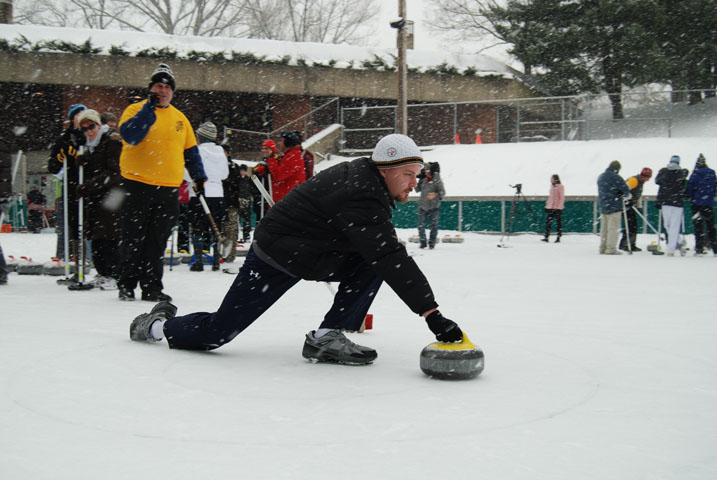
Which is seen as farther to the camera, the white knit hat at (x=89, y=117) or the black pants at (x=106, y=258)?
the black pants at (x=106, y=258)

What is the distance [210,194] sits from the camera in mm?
8688

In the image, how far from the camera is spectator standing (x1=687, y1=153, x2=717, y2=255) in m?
12.8

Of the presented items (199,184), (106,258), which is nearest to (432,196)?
(106,258)

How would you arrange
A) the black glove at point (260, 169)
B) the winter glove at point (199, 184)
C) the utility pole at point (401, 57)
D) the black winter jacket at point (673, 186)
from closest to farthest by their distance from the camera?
the winter glove at point (199, 184)
the black glove at point (260, 169)
the black winter jacket at point (673, 186)
the utility pole at point (401, 57)

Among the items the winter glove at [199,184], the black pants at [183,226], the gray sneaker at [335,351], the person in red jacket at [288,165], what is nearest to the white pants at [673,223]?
the person in red jacket at [288,165]

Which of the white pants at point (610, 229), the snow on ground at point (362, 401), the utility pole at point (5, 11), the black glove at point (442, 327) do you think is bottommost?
the snow on ground at point (362, 401)

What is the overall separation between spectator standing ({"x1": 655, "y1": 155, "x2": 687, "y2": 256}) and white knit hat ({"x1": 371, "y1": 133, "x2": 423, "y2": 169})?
36.2 feet

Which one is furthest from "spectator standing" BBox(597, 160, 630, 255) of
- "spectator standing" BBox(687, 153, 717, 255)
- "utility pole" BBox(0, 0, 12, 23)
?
"utility pole" BBox(0, 0, 12, 23)

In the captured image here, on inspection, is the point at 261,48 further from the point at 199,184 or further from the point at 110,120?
the point at 199,184

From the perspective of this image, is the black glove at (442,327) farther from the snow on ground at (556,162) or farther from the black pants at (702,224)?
the snow on ground at (556,162)

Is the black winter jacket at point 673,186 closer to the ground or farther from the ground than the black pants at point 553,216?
farther from the ground

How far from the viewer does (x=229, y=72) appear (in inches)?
968

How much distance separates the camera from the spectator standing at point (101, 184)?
6562 mm

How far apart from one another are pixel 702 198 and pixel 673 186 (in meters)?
0.56
